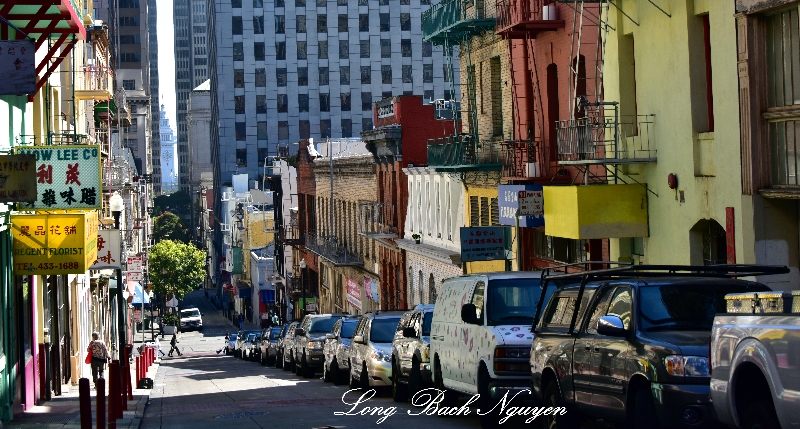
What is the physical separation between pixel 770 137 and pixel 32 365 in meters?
13.7

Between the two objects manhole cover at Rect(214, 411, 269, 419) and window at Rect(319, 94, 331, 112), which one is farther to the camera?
window at Rect(319, 94, 331, 112)

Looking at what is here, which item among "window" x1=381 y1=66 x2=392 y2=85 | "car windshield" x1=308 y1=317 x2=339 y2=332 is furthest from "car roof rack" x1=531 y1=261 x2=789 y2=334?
"window" x1=381 y1=66 x2=392 y2=85

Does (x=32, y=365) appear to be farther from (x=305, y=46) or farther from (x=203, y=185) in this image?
(x=203, y=185)

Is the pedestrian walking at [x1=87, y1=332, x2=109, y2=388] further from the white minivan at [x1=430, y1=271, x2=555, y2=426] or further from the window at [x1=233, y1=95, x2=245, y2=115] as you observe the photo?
the window at [x1=233, y1=95, x2=245, y2=115]

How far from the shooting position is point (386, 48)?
11950 cm

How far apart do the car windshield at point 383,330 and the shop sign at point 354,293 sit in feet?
102

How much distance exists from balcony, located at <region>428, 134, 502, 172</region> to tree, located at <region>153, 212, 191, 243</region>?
129 meters

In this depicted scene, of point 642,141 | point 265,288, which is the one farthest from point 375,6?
point 642,141

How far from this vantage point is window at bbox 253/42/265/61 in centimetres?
11869

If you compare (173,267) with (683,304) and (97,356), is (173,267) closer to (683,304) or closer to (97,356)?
(97,356)

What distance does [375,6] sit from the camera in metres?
118

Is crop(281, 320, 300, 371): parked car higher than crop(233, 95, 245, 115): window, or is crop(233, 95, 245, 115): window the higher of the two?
crop(233, 95, 245, 115): window

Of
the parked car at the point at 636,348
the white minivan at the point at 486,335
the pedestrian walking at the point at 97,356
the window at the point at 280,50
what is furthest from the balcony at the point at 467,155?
the window at the point at 280,50

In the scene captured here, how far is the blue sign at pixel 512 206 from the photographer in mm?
28094
